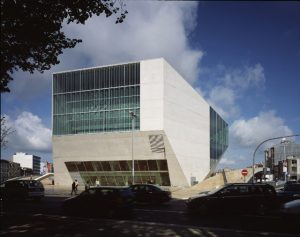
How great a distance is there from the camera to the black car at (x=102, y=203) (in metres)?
19.7

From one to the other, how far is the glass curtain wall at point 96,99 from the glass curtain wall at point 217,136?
2186cm

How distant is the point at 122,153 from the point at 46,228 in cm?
4398

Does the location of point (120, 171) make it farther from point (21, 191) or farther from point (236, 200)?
point (236, 200)

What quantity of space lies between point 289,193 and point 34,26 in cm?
1678

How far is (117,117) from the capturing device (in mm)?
58344

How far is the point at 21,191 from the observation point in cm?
2894

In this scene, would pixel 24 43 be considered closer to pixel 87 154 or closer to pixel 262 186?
pixel 262 186

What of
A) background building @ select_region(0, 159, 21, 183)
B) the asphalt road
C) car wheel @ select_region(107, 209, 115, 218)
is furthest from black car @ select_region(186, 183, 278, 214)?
background building @ select_region(0, 159, 21, 183)

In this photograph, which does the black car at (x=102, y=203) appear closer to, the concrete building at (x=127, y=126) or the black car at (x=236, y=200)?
the black car at (x=236, y=200)

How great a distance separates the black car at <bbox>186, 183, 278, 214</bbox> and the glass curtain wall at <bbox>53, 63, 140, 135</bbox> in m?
36.1

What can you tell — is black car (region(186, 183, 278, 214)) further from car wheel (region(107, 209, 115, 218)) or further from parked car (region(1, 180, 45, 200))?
parked car (region(1, 180, 45, 200))

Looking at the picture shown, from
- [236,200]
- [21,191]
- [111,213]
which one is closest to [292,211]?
[236,200]

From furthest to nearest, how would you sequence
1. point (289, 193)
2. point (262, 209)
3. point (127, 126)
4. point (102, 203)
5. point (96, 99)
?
point (96, 99) → point (127, 126) → point (289, 193) → point (262, 209) → point (102, 203)

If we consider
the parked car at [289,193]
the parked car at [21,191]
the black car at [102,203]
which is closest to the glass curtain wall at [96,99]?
the parked car at [21,191]
